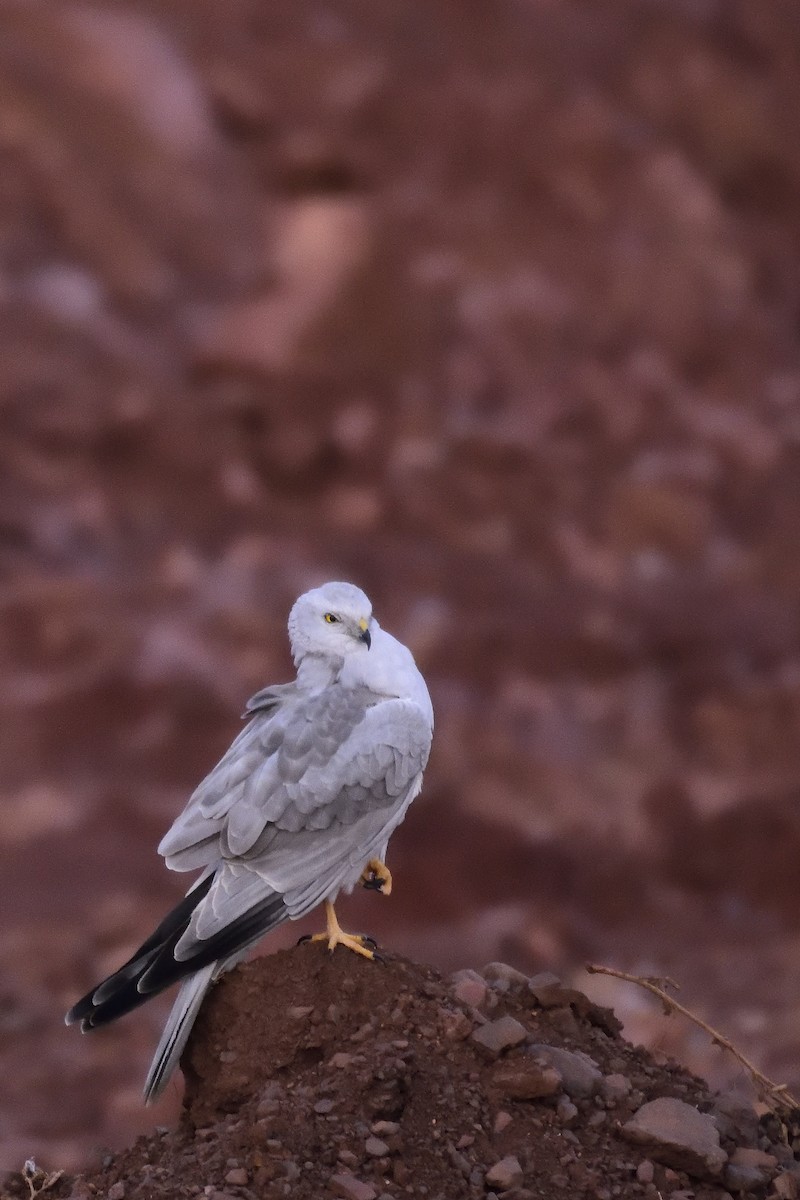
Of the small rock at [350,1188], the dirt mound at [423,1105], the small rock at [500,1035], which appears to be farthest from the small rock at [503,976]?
the small rock at [350,1188]

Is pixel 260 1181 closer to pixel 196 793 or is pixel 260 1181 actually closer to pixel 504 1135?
pixel 504 1135

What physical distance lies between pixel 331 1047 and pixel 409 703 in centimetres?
98

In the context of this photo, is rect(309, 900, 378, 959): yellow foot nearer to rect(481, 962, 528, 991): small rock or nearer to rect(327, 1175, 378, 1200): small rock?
rect(481, 962, 528, 991): small rock

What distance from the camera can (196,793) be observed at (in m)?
4.22

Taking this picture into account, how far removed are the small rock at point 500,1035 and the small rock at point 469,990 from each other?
0.11m

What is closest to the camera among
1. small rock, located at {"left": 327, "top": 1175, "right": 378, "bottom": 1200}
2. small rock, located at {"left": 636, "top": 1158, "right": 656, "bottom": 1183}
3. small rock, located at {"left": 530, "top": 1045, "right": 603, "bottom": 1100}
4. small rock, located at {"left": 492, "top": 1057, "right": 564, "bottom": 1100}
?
small rock, located at {"left": 327, "top": 1175, "right": 378, "bottom": 1200}

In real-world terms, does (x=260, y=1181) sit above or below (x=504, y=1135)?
below

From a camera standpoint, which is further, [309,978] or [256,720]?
[256,720]

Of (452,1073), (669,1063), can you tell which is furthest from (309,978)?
(669,1063)

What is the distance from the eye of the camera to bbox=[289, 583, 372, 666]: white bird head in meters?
4.23

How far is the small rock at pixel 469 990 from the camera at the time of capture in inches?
158

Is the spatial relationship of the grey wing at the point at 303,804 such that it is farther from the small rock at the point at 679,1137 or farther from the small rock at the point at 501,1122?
the small rock at the point at 679,1137

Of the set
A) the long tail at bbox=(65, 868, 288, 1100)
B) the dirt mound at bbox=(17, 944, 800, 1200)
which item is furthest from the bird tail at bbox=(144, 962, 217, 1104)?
the dirt mound at bbox=(17, 944, 800, 1200)

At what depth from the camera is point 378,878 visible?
4.41 m
